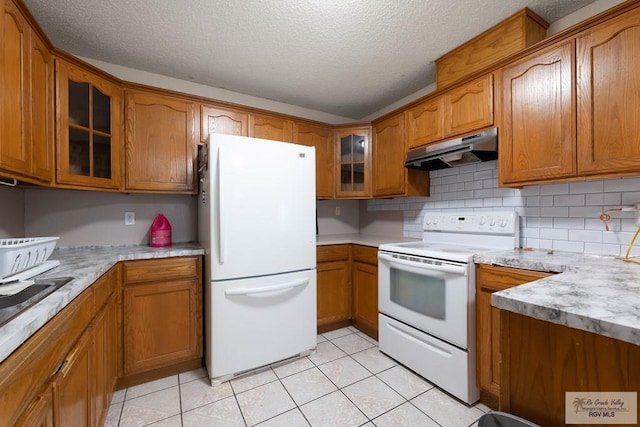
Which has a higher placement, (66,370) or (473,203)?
(473,203)

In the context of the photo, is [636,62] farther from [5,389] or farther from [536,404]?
[5,389]

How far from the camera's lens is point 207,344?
193cm

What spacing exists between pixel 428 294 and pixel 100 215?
8.38 ft

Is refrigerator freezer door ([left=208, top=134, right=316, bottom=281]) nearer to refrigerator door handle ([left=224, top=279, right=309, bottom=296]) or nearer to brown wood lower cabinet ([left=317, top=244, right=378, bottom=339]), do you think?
refrigerator door handle ([left=224, top=279, right=309, bottom=296])

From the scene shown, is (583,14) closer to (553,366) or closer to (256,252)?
(553,366)

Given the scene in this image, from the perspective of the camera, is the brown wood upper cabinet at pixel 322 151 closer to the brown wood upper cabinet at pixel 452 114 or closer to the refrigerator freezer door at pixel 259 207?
the refrigerator freezer door at pixel 259 207

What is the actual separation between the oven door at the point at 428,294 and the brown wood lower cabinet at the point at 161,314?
1.42m

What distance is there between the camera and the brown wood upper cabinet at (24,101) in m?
1.18

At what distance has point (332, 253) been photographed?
8.45 feet

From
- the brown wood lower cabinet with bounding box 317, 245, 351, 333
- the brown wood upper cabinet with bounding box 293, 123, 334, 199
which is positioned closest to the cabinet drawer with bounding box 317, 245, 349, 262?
the brown wood lower cabinet with bounding box 317, 245, 351, 333

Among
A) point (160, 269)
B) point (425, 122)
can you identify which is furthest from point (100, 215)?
point (425, 122)

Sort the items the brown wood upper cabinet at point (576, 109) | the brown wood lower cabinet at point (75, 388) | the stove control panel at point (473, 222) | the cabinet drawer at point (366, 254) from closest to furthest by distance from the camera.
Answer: the brown wood lower cabinet at point (75, 388) < the brown wood upper cabinet at point (576, 109) < the stove control panel at point (473, 222) < the cabinet drawer at point (366, 254)

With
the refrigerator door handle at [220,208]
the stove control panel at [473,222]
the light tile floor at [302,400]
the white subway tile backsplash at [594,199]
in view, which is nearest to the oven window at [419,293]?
the light tile floor at [302,400]

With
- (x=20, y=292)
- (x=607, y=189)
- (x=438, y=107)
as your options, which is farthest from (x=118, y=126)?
(x=607, y=189)
